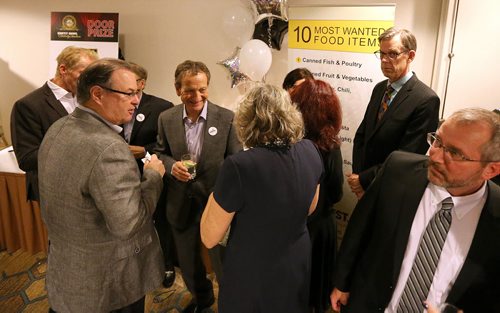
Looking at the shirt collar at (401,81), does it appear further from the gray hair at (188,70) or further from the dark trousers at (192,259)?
the dark trousers at (192,259)

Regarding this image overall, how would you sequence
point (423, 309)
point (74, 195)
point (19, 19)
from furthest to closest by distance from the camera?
point (19, 19) < point (74, 195) < point (423, 309)

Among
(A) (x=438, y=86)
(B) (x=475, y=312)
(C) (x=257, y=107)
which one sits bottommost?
(B) (x=475, y=312)

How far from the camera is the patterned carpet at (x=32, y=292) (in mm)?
2578

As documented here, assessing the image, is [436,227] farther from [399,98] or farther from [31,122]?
[31,122]

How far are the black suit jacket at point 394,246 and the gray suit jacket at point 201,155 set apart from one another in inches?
38.0

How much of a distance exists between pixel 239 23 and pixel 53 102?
63.9 inches

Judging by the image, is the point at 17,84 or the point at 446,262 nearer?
the point at 446,262

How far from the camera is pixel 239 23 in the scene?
318 cm

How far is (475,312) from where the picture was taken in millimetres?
1223

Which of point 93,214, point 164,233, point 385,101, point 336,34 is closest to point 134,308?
point 93,214

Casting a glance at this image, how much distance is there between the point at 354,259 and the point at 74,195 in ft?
3.71

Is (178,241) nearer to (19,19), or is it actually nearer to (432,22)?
(432,22)

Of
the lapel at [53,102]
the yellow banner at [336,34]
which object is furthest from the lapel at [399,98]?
the lapel at [53,102]

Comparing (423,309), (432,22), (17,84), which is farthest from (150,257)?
(17,84)
